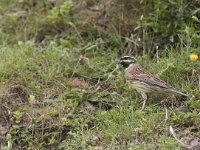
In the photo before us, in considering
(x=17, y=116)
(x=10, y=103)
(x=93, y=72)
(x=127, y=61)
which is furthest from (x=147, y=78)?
(x=10, y=103)

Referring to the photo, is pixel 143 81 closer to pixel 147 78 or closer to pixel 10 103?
pixel 147 78

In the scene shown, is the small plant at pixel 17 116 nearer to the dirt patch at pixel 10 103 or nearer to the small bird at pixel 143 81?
the dirt patch at pixel 10 103

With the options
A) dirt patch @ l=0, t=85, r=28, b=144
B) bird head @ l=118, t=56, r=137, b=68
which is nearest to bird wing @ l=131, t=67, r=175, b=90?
bird head @ l=118, t=56, r=137, b=68

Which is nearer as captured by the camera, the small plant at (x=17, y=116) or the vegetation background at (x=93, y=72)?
the vegetation background at (x=93, y=72)

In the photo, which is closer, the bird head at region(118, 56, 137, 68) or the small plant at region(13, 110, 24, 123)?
the small plant at region(13, 110, 24, 123)

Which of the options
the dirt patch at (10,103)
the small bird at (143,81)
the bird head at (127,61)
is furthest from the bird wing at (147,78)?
the dirt patch at (10,103)

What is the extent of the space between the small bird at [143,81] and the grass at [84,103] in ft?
0.56

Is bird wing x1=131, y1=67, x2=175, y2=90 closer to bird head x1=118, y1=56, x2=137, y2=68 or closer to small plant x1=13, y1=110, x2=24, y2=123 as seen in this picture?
bird head x1=118, y1=56, x2=137, y2=68

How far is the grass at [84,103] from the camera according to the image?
8.00 m

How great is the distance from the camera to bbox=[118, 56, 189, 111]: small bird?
337 inches

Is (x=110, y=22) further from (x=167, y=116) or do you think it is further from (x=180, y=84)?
(x=167, y=116)

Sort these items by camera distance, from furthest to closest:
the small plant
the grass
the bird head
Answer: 1. the bird head
2. the small plant
3. the grass

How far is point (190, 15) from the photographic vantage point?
978cm

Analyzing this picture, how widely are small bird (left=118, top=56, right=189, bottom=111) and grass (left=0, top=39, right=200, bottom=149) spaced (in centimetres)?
17
